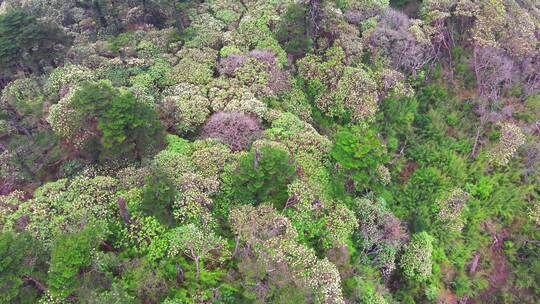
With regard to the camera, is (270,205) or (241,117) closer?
(270,205)

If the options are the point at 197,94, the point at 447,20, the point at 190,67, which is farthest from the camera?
the point at 447,20

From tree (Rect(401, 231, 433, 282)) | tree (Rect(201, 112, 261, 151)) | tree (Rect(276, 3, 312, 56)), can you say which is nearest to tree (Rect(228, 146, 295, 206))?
tree (Rect(201, 112, 261, 151))

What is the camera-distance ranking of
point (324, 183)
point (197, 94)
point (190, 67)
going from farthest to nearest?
point (190, 67), point (197, 94), point (324, 183)

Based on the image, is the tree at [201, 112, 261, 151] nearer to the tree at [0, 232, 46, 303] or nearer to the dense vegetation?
the dense vegetation

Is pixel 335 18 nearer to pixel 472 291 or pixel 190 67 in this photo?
pixel 190 67

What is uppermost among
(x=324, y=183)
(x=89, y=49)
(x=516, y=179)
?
(x=89, y=49)

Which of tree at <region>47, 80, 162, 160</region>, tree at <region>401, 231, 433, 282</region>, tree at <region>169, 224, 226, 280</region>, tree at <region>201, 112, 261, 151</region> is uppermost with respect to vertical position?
tree at <region>47, 80, 162, 160</region>

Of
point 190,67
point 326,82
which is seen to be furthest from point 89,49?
point 326,82
